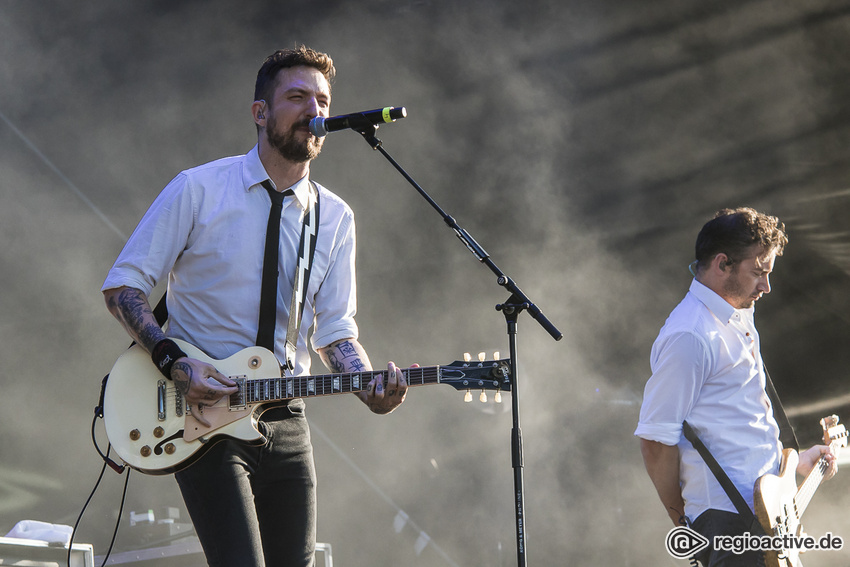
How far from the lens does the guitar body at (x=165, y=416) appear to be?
2.24 meters

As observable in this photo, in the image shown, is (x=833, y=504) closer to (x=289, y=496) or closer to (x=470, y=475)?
(x=470, y=475)

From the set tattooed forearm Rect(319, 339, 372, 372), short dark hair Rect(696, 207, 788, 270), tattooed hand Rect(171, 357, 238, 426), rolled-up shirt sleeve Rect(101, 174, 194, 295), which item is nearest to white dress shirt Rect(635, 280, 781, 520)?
short dark hair Rect(696, 207, 788, 270)

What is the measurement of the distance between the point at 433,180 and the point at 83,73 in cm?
251

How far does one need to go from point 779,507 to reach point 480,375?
3.74 feet

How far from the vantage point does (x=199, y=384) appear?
87.8 inches

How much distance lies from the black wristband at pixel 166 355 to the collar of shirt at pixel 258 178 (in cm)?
58

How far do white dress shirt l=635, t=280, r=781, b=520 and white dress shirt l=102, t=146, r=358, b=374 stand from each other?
1.24 metres

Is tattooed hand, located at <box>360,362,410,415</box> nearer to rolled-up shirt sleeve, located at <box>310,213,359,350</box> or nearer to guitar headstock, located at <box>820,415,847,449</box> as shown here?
rolled-up shirt sleeve, located at <box>310,213,359,350</box>

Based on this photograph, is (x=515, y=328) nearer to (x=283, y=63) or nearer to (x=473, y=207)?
(x=283, y=63)

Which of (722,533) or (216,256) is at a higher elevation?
(216,256)

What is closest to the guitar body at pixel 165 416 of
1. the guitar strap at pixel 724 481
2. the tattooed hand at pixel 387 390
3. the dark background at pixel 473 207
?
the tattooed hand at pixel 387 390

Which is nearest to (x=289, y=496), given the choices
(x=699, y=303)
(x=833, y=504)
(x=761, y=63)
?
(x=699, y=303)

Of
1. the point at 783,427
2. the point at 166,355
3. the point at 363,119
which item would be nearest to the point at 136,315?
the point at 166,355

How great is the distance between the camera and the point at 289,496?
7.59 feet
